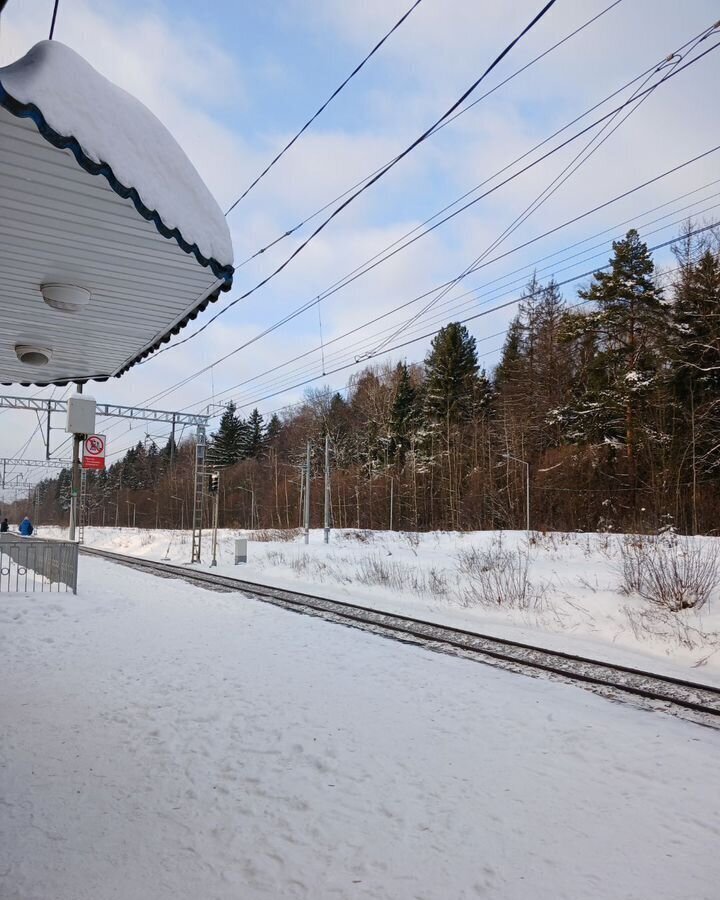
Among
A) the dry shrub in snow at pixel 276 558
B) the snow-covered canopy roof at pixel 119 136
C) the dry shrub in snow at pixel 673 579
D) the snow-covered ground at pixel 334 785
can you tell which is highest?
the snow-covered canopy roof at pixel 119 136

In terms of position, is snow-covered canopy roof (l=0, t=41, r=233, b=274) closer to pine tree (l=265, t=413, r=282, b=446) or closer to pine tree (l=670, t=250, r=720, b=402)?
pine tree (l=670, t=250, r=720, b=402)

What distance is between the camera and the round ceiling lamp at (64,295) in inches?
185

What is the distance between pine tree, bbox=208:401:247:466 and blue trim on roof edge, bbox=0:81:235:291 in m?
73.1

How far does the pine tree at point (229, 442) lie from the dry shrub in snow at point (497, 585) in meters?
62.1

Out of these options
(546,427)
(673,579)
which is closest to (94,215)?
(673,579)

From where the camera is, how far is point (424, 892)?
9.89ft

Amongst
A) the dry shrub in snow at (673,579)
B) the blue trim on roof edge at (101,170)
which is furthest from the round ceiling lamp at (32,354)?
the dry shrub in snow at (673,579)

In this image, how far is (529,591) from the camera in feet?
43.9

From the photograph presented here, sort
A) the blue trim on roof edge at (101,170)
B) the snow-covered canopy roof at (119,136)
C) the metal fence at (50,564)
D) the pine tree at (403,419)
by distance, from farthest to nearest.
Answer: the pine tree at (403,419) → the metal fence at (50,564) → the snow-covered canopy roof at (119,136) → the blue trim on roof edge at (101,170)

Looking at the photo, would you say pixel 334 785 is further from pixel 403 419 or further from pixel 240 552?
pixel 403 419

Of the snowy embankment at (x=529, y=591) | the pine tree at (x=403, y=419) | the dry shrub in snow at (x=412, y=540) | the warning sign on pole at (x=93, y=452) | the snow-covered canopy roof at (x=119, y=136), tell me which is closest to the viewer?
the snow-covered canopy roof at (x=119, y=136)

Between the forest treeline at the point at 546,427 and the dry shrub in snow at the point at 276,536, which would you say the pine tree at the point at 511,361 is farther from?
the dry shrub in snow at the point at 276,536

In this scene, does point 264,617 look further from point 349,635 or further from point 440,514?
point 440,514

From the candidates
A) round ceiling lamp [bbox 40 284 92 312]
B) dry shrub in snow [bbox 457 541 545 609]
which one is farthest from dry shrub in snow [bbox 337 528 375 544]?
round ceiling lamp [bbox 40 284 92 312]
